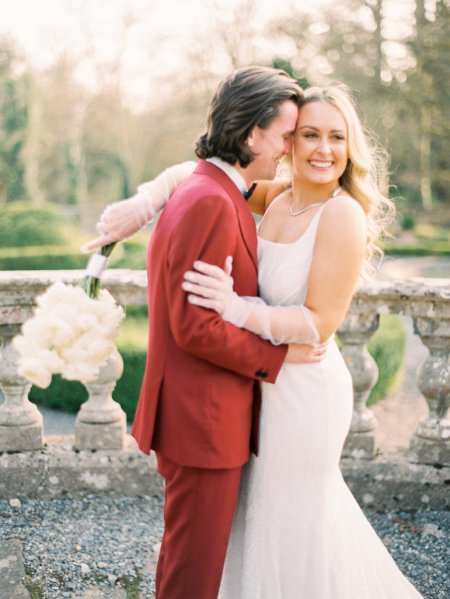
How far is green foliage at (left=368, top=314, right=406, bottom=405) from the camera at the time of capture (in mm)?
6953

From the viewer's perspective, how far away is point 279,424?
238 centimetres

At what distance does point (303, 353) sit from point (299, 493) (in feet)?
1.72

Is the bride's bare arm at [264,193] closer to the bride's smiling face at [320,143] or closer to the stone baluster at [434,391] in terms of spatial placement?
the bride's smiling face at [320,143]

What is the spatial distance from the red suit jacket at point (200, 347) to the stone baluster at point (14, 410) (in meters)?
1.39

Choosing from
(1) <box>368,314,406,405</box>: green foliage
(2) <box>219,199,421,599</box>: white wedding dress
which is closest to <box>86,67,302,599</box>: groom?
(2) <box>219,199,421,599</box>: white wedding dress

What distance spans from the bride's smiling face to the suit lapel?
0.91ft

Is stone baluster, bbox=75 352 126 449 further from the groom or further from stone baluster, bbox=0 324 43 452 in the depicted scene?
the groom

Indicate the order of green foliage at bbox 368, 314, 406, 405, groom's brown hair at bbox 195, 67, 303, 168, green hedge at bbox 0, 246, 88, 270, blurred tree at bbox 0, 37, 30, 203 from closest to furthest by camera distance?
groom's brown hair at bbox 195, 67, 303, 168, green foliage at bbox 368, 314, 406, 405, green hedge at bbox 0, 246, 88, 270, blurred tree at bbox 0, 37, 30, 203

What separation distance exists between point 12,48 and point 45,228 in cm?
2150

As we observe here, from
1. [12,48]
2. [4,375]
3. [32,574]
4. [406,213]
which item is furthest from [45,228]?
[12,48]

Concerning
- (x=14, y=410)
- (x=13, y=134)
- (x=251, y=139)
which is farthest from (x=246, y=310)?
(x=13, y=134)

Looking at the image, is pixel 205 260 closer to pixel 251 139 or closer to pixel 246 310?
pixel 246 310

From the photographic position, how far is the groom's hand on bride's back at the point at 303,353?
7.47ft

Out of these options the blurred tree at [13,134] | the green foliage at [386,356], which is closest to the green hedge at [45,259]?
the green foliage at [386,356]
